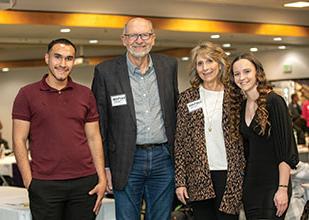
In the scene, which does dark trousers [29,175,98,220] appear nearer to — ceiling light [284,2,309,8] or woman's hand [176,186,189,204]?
woman's hand [176,186,189,204]

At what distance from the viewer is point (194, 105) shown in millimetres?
3672

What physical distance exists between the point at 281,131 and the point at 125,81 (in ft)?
3.00

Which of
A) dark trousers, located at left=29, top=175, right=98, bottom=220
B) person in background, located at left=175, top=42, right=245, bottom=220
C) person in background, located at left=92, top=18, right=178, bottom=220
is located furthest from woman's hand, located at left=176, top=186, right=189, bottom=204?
dark trousers, located at left=29, top=175, right=98, bottom=220

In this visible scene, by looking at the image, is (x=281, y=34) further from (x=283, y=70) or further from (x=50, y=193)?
(x=50, y=193)

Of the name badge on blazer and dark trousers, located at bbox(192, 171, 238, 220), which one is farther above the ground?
the name badge on blazer

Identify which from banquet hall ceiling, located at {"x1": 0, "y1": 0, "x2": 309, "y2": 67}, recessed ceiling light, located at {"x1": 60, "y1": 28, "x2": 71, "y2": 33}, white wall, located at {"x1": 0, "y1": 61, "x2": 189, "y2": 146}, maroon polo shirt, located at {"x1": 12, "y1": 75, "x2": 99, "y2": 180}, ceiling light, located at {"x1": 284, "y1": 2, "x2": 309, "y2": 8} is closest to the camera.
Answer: maroon polo shirt, located at {"x1": 12, "y1": 75, "x2": 99, "y2": 180}

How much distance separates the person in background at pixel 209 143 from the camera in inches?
141

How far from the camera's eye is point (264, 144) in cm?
341

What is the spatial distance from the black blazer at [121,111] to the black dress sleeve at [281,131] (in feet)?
2.01

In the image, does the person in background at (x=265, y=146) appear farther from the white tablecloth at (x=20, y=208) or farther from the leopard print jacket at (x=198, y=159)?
the white tablecloth at (x=20, y=208)

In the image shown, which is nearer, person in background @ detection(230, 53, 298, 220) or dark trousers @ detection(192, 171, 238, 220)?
person in background @ detection(230, 53, 298, 220)

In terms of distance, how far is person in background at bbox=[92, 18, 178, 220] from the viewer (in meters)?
3.66

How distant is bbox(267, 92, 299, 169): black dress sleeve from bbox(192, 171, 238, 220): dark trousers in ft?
1.22

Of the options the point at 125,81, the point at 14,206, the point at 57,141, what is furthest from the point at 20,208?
the point at 125,81
